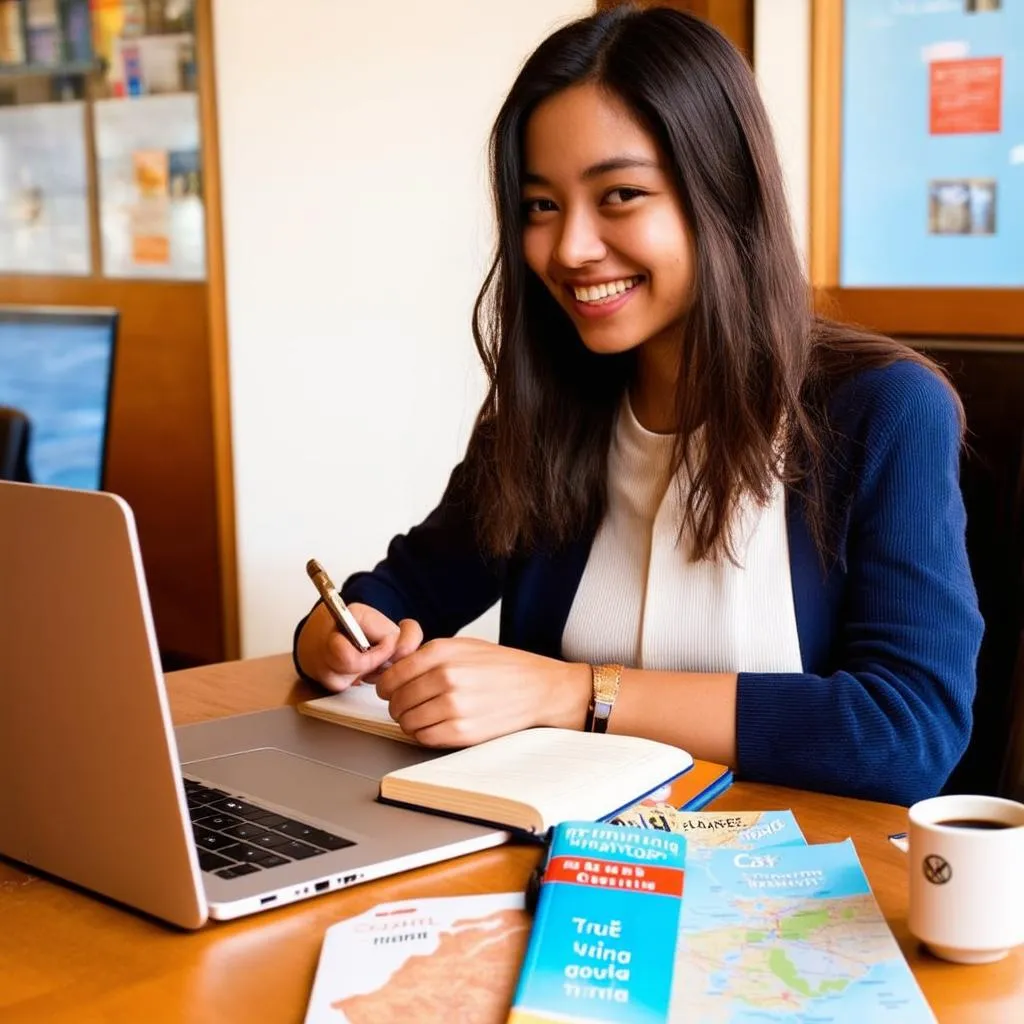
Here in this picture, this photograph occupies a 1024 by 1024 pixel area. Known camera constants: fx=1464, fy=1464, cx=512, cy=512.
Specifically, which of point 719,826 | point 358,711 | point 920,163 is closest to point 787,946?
point 719,826

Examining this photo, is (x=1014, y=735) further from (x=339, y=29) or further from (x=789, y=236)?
(x=339, y=29)

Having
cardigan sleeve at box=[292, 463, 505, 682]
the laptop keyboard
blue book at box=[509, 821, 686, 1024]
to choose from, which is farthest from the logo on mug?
cardigan sleeve at box=[292, 463, 505, 682]

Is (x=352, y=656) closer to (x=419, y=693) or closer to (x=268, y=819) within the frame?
(x=419, y=693)

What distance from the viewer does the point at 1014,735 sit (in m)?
1.37

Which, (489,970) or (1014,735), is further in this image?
(1014,735)

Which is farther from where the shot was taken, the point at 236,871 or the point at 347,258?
the point at 347,258

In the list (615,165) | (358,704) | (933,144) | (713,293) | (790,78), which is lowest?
(358,704)

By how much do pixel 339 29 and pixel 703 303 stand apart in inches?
85.8

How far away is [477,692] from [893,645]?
358 millimetres

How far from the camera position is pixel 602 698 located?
1.22m

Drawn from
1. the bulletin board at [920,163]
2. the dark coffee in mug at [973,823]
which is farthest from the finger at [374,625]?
the bulletin board at [920,163]

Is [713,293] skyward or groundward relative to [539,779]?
skyward

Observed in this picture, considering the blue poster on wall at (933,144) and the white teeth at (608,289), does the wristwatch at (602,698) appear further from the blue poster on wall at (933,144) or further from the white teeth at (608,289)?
the blue poster on wall at (933,144)

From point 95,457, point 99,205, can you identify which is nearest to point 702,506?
point 95,457
